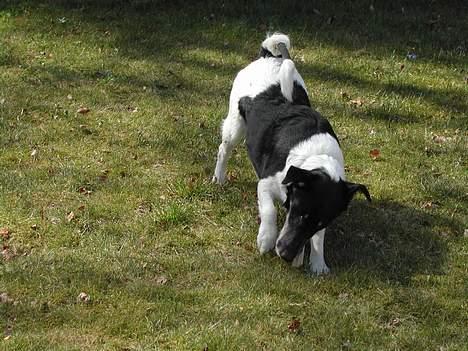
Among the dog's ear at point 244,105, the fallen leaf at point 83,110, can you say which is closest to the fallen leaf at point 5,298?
the dog's ear at point 244,105

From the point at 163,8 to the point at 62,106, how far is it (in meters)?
4.23

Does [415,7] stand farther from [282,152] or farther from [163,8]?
[282,152]

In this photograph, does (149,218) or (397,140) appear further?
(397,140)

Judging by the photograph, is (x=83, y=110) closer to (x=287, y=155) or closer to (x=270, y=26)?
(x=287, y=155)

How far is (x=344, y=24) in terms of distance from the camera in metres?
12.1

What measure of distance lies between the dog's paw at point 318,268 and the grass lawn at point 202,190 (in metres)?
0.08

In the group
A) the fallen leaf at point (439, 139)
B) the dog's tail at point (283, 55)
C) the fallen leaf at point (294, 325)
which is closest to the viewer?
the fallen leaf at point (294, 325)

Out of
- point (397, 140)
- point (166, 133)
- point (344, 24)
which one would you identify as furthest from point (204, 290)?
point (344, 24)

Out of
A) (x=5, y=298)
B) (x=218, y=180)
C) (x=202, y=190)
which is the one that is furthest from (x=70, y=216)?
(x=218, y=180)

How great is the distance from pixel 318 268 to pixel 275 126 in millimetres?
1186

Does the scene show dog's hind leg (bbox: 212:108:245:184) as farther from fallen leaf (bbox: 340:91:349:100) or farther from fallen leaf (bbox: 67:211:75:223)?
fallen leaf (bbox: 340:91:349:100)

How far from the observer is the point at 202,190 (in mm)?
6816

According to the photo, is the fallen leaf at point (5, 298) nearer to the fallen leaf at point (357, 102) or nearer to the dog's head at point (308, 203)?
the dog's head at point (308, 203)

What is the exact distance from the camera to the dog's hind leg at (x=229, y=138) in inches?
265
